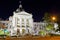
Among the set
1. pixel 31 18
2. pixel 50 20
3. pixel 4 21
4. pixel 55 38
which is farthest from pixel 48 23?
pixel 55 38

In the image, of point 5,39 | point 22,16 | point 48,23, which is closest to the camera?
point 5,39

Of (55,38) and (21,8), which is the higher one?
(21,8)

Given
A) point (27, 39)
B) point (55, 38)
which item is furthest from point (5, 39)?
point (55, 38)

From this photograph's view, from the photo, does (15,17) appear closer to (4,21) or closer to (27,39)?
(4,21)

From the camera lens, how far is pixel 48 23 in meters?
53.2

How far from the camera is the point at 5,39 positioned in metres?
15.3

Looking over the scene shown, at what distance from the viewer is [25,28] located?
192ft

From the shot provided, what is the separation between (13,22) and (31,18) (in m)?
5.30

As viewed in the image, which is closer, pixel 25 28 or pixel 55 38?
pixel 55 38

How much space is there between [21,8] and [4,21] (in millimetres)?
6164

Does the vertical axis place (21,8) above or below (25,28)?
above

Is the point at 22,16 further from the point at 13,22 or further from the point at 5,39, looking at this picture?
the point at 5,39

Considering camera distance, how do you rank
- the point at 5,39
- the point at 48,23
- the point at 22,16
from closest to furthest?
the point at 5,39
the point at 48,23
the point at 22,16

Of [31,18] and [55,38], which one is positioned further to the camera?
[31,18]
